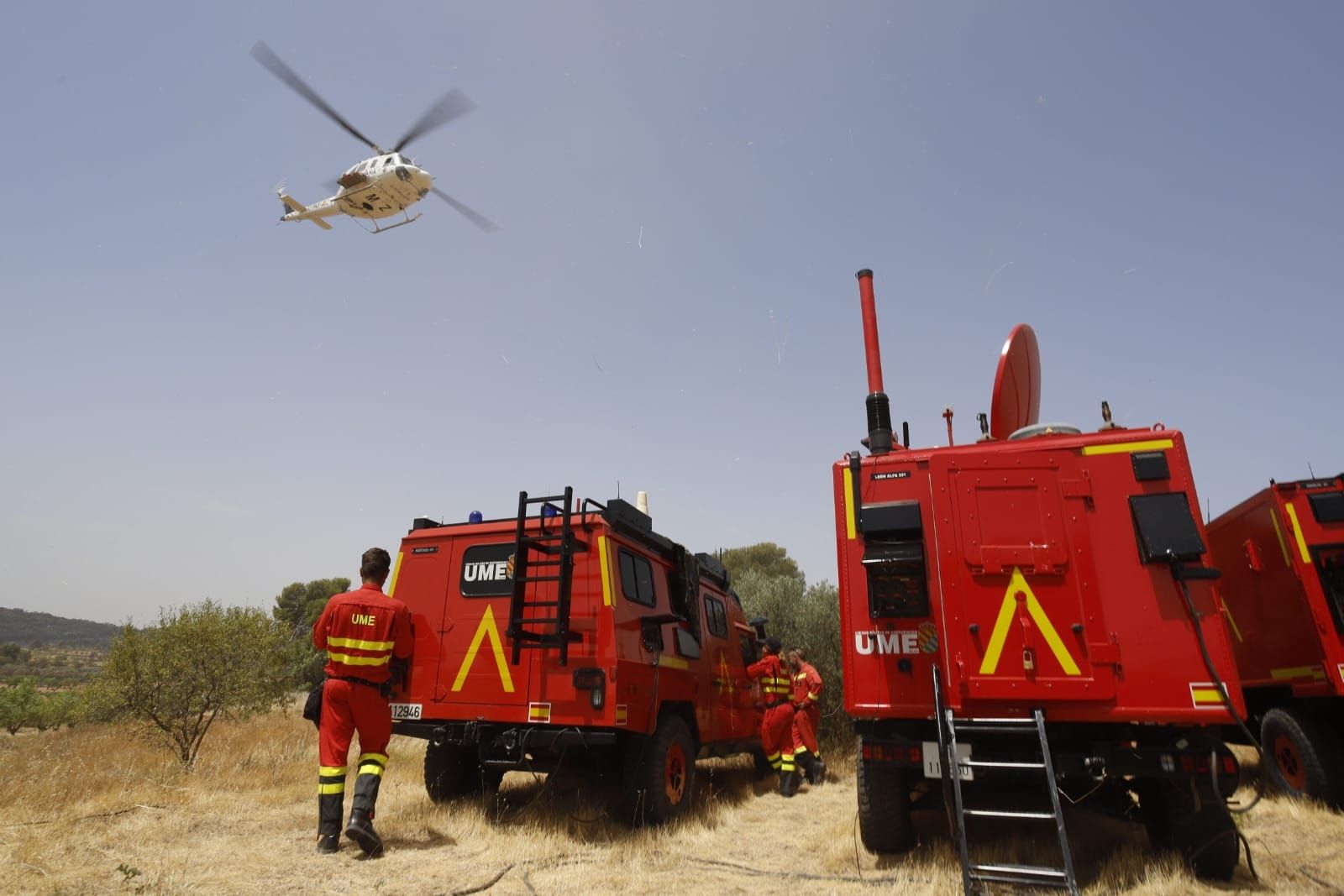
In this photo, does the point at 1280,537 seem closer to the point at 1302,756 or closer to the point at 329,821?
the point at 1302,756

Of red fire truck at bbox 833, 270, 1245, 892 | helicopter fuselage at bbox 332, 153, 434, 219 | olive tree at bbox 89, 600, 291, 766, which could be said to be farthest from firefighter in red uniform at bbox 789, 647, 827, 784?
helicopter fuselage at bbox 332, 153, 434, 219

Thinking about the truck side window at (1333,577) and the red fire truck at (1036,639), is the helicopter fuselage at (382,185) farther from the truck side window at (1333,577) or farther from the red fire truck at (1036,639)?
the truck side window at (1333,577)

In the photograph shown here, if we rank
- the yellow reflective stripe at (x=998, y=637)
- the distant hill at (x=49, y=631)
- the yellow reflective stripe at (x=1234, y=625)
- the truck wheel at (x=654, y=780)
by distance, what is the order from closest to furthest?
the yellow reflective stripe at (x=998, y=637) < the truck wheel at (x=654, y=780) < the yellow reflective stripe at (x=1234, y=625) < the distant hill at (x=49, y=631)

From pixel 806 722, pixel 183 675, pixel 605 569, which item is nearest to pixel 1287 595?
pixel 806 722

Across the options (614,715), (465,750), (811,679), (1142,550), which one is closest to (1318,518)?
(1142,550)

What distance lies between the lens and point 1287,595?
22.0 ft

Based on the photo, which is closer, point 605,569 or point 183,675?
point 605,569

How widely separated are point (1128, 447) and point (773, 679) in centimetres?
560

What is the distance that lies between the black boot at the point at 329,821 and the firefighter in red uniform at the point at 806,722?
5570 mm

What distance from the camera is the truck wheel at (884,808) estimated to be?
4.95 metres

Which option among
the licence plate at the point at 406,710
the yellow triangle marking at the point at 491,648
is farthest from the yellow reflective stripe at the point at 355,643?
the licence plate at the point at 406,710

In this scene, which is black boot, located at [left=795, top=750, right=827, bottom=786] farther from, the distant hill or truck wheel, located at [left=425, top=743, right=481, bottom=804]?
the distant hill

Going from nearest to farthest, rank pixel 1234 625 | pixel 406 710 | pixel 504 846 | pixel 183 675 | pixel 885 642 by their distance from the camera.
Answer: pixel 885 642 < pixel 504 846 < pixel 406 710 < pixel 1234 625 < pixel 183 675

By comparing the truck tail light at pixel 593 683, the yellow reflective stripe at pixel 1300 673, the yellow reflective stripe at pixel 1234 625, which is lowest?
the truck tail light at pixel 593 683
